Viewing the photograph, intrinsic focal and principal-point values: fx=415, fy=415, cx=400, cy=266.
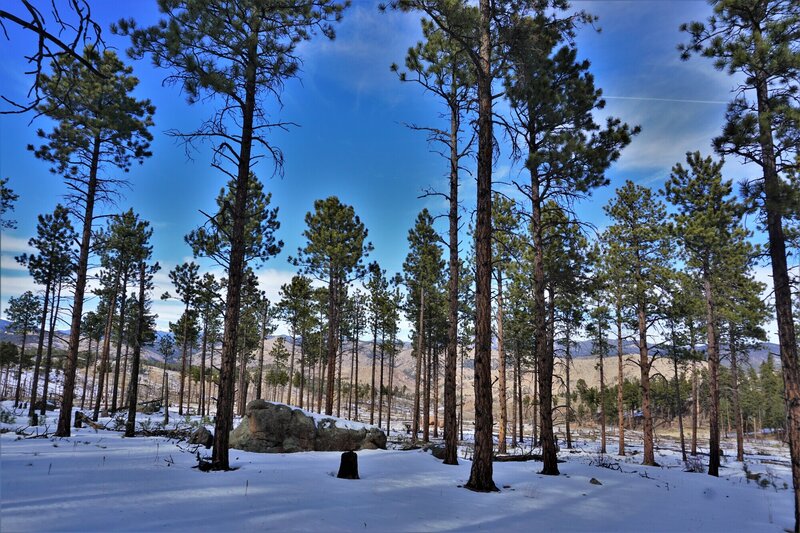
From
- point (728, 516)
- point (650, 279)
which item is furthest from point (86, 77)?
point (650, 279)

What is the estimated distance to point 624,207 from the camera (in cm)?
2180

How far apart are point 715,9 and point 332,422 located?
61.1 feet

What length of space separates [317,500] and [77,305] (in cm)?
1366

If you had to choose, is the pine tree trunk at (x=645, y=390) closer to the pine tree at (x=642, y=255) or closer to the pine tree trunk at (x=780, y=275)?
the pine tree at (x=642, y=255)

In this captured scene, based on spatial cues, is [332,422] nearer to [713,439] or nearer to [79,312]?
[79,312]

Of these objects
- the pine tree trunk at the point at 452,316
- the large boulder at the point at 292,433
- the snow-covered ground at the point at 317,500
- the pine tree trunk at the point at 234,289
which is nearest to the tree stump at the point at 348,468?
the snow-covered ground at the point at 317,500

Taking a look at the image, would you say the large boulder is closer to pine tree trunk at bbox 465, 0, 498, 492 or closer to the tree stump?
the tree stump

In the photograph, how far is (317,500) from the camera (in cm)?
634

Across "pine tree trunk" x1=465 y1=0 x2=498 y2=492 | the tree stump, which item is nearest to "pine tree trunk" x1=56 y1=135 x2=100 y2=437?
the tree stump

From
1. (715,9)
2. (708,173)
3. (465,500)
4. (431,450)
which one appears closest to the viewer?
(465,500)

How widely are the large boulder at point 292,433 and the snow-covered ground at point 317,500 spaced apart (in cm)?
515

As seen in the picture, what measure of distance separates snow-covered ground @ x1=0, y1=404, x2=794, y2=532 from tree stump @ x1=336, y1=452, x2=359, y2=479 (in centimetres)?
24

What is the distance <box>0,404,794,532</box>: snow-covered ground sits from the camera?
5.04 metres

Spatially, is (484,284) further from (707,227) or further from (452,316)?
(707,227)
